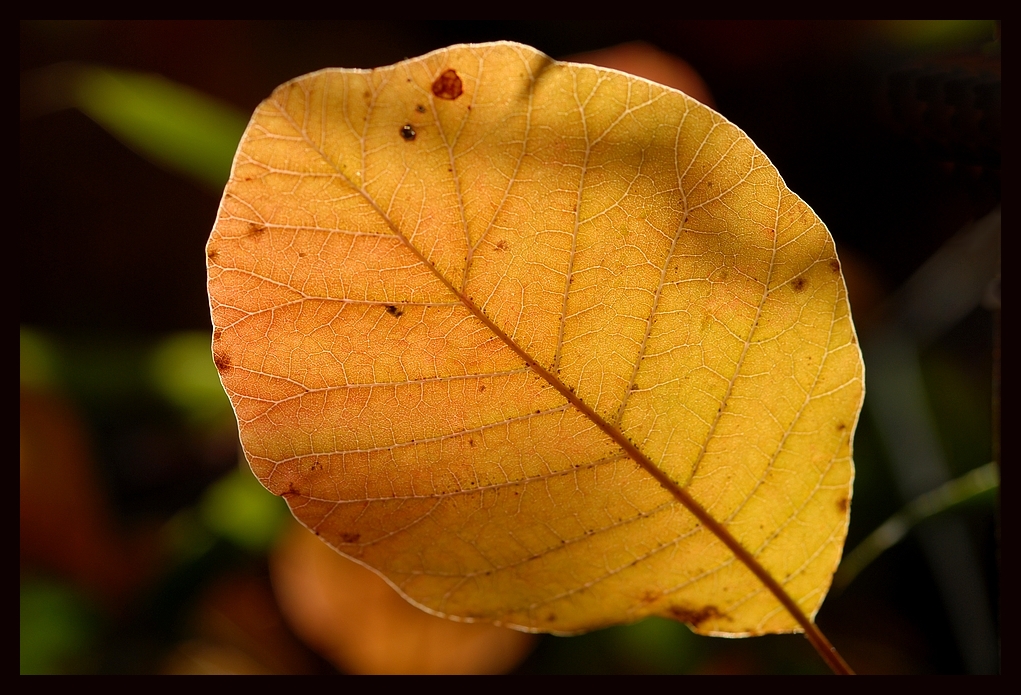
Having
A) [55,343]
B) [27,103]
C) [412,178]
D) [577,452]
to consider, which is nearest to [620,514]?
[577,452]

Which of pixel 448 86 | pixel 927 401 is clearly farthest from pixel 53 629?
pixel 927 401

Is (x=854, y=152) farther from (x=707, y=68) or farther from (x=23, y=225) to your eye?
(x=23, y=225)

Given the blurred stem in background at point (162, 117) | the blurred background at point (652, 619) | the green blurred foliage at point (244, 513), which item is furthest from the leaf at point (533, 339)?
the blurred stem in background at point (162, 117)

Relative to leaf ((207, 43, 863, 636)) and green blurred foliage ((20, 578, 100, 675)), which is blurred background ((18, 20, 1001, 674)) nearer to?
green blurred foliage ((20, 578, 100, 675))

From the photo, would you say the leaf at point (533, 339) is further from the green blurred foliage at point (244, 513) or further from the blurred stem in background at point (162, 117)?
the blurred stem in background at point (162, 117)

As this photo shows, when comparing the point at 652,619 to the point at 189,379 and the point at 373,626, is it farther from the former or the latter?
the point at 189,379
